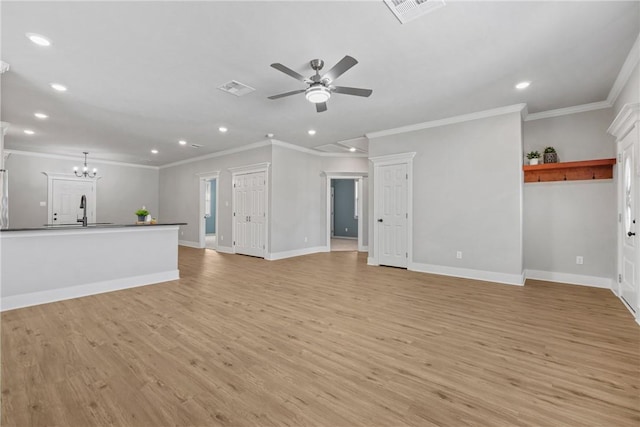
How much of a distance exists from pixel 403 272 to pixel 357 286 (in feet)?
4.51

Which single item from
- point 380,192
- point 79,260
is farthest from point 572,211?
point 79,260

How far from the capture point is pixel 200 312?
3.25 metres

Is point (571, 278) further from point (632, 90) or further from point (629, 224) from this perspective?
point (632, 90)

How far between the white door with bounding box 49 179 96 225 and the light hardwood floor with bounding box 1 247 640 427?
668 centimetres

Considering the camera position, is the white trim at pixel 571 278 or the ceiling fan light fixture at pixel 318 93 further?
the white trim at pixel 571 278

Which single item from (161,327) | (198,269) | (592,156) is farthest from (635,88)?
(198,269)

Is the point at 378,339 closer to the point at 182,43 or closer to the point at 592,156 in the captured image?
the point at 182,43

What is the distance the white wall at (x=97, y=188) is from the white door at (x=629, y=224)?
11634 millimetres

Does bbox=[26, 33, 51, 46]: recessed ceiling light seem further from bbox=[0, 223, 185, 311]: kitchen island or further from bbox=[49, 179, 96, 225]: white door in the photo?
bbox=[49, 179, 96, 225]: white door

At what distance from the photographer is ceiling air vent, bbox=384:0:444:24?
228cm

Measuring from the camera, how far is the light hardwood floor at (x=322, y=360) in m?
1.64

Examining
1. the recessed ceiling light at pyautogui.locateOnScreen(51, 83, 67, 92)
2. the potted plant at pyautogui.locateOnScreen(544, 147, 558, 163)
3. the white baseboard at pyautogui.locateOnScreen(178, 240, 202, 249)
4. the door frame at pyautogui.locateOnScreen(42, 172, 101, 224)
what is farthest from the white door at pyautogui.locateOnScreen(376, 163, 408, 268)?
the door frame at pyautogui.locateOnScreen(42, 172, 101, 224)

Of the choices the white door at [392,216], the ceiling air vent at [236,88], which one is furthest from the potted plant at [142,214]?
the white door at [392,216]

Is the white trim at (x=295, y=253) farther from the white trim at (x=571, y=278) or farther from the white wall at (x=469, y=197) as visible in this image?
the white trim at (x=571, y=278)
